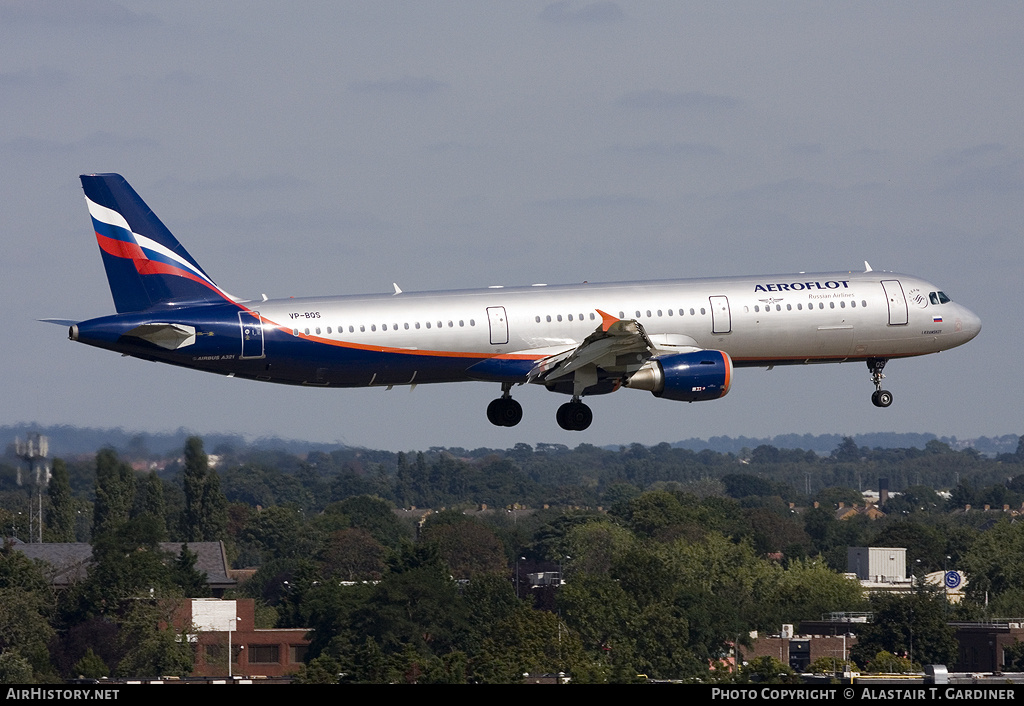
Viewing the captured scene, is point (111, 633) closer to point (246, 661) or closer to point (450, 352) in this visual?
point (246, 661)

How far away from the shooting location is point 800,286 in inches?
2544

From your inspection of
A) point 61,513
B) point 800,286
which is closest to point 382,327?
point 800,286

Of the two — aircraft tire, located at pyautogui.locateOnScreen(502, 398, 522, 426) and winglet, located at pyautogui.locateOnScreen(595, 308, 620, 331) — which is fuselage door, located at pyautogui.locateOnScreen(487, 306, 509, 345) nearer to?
winglet, located at pyautogui.locateOnScreen(595, 308, 620, 331)

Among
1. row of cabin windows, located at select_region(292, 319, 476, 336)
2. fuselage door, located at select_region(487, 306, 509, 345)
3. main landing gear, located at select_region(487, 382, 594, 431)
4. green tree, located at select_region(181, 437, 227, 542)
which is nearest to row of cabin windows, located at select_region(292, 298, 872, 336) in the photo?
row of cabin windows, located at select_region(292, 319, 476, 336)

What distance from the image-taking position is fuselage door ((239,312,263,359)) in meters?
58.7

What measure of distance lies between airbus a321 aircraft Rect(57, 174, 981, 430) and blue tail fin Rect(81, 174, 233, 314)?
49mm

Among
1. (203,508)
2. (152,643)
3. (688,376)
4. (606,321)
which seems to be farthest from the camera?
(203,508)

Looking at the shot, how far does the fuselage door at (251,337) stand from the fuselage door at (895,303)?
24691mm

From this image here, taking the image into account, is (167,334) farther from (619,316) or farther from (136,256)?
(619,316)

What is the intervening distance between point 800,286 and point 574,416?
398 inches

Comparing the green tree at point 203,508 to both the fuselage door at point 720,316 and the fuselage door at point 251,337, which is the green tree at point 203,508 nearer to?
the fuselage door at point 251,337

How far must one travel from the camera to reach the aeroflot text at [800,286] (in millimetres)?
63875

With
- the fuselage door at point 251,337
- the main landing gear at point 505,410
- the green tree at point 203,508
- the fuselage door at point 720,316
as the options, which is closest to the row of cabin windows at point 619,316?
the fuselage door at point 720,316

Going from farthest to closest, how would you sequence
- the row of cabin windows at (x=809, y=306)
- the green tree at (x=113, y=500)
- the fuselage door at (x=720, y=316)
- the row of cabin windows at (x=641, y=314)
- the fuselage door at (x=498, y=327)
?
the green tree at (x=113, y=500) → the row of cabin windows at (x=809, y=306) → the fuselage door at (x=720, y=316) → the row of cabin windows at (x=641, y=314) → the fuselage door at (x=498, y=327)
